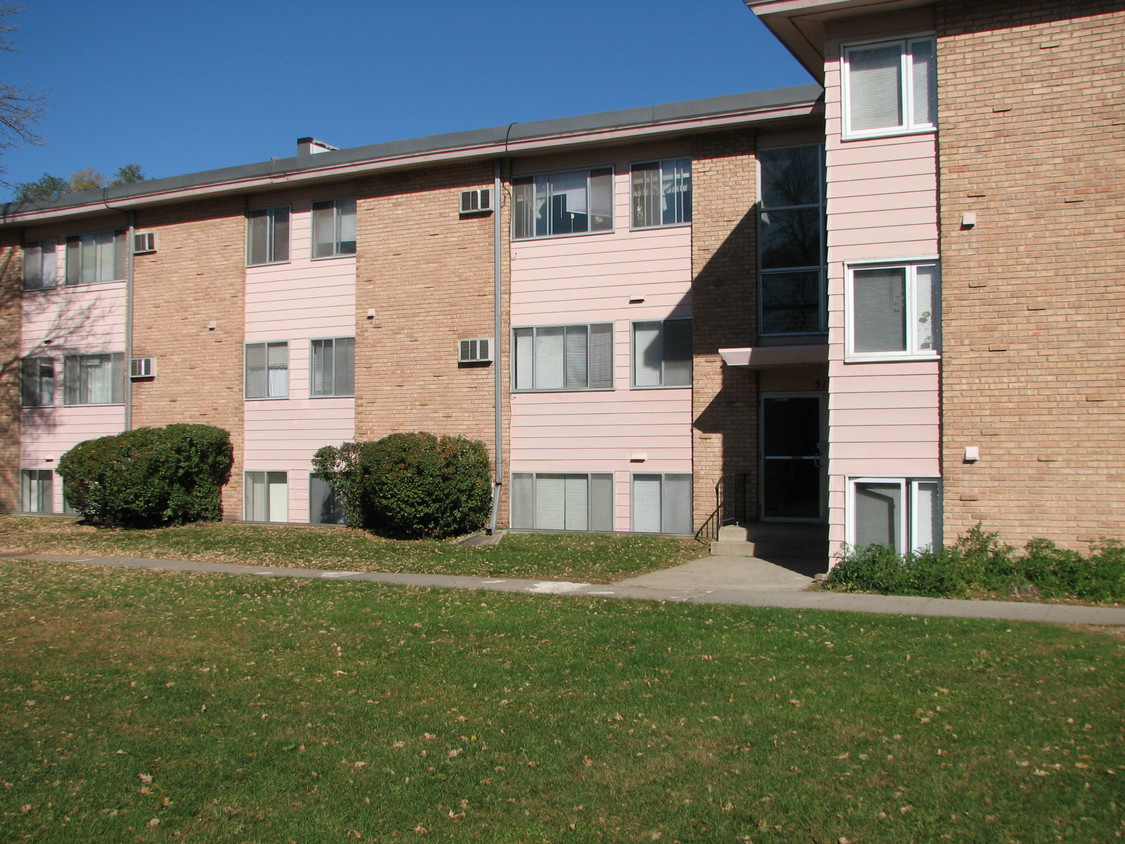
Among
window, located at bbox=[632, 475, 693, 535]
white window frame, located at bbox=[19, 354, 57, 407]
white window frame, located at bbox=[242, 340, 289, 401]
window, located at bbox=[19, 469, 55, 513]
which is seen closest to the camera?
window, located at bbox=[632, 475, 693, 535]

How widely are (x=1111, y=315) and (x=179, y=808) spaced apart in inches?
420

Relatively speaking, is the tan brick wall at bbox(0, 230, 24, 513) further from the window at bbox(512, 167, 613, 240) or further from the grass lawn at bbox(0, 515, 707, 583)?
the window at bbox(512, 167, 613, 240)

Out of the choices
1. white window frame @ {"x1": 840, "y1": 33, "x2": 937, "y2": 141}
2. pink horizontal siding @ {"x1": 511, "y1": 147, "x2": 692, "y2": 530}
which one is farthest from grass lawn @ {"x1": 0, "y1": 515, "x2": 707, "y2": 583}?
white window frame @ {"x1": 840, "y1": 33, "x2": 937, "y2": 141}

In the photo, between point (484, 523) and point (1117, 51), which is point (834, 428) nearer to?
point (1117, 51)

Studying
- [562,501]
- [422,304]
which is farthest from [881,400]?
[422,304]

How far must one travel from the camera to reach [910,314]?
1219 cm

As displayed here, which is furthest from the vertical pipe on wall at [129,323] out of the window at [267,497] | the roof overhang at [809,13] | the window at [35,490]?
the roof overhang at [809,13]

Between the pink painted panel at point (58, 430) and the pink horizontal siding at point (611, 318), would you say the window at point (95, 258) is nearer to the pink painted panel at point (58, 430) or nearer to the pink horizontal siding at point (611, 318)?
the pink painted panel at point (58, 430)

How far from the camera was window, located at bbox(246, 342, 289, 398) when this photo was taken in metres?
21.2

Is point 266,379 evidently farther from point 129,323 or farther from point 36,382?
point 36,382

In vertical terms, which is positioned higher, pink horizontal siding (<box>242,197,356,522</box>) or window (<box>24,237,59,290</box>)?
window (<box>24,237,59,290</box>)

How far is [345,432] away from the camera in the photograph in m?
20.3

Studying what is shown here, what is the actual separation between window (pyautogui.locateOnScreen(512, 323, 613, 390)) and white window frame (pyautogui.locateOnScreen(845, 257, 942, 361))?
632 cm

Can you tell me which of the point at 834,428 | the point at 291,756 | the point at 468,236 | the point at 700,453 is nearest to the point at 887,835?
the point at 291,756
